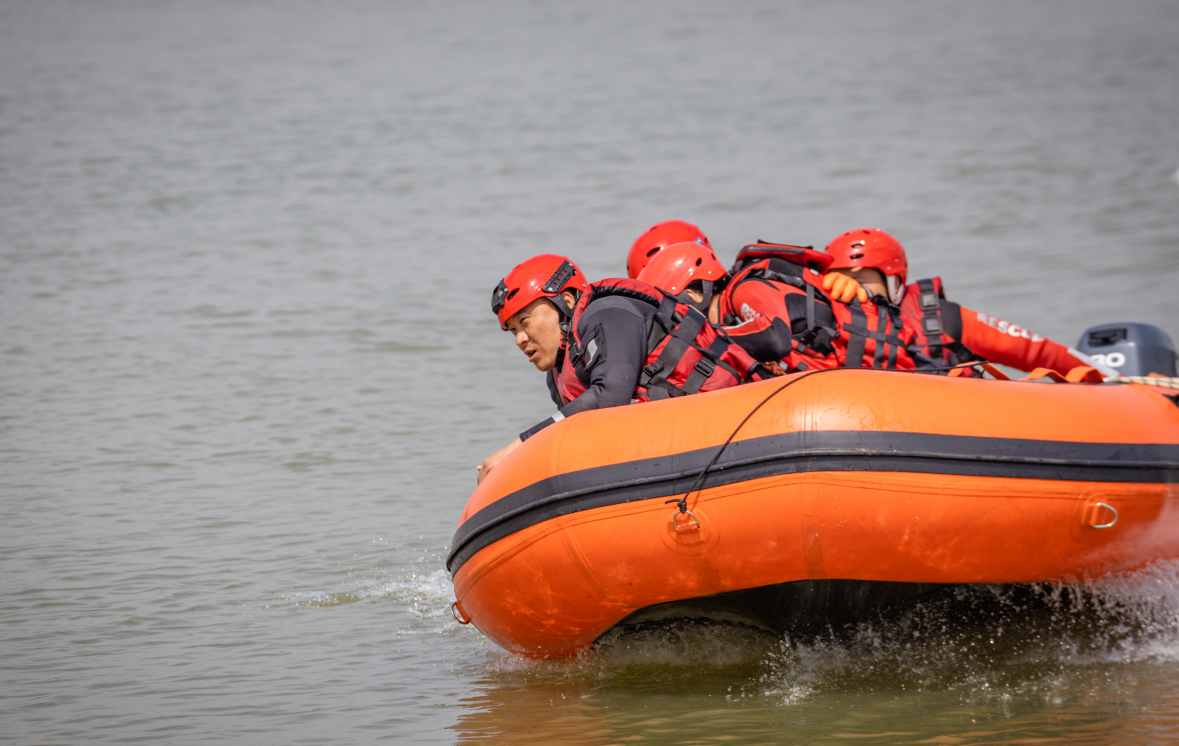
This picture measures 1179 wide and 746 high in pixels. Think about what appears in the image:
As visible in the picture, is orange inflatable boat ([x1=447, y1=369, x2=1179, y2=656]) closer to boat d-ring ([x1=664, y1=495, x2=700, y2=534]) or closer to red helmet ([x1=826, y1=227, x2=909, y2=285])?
boat d-ring ([x1=664, y1=495, x2=700, y2=534])

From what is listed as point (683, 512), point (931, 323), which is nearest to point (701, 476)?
point (683, 512)

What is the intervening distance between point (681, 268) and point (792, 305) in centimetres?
43

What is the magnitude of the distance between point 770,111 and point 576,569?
18.4 meters

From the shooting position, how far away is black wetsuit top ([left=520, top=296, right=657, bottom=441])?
13.1 feet

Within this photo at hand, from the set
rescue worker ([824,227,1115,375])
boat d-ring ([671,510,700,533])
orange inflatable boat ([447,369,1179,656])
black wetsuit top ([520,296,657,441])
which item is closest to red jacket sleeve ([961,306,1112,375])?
rescue worker ([824,227,1115,375])

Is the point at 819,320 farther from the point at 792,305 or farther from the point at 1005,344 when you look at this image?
the point at 1005,344

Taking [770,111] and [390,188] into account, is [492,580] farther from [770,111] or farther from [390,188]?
[770,111]

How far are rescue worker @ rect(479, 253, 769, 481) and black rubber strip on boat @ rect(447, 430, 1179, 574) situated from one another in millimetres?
407

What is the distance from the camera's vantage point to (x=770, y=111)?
2125 centimetres

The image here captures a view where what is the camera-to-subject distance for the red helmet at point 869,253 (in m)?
5.11

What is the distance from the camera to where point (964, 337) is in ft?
Result: 16.7

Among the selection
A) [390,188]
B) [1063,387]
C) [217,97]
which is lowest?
[1063,387]

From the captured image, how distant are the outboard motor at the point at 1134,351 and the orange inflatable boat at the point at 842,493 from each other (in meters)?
1.89

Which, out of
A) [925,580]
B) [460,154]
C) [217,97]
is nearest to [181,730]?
[925,580]
